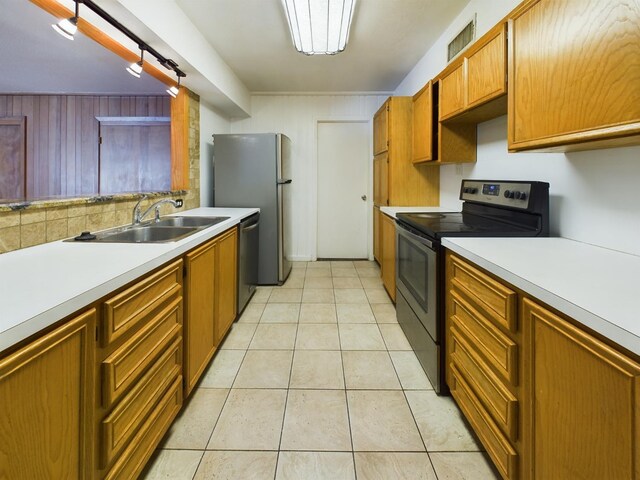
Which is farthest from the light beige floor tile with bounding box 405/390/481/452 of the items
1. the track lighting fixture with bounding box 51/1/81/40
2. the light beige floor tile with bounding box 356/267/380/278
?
the track lighting fixture with bounding box 51/1/81/40

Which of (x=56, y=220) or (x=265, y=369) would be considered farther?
(x=265, y=369)

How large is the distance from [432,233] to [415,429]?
3.19ft

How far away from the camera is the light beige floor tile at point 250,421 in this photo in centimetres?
149

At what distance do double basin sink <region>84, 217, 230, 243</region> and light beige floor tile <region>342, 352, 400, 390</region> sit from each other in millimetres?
1262

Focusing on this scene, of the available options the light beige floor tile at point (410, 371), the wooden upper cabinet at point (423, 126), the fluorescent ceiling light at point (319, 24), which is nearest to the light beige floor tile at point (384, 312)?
the light beige floor tile at point (410, 371)

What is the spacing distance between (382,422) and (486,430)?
50 centimetres

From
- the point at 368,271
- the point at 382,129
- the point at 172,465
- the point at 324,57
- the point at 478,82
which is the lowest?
the point at 172,465

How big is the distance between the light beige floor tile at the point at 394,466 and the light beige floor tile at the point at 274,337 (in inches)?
42.1

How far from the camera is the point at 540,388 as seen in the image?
970 mm

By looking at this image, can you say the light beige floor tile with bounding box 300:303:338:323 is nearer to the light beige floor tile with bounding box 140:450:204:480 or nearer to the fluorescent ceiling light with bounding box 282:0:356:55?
the light beige floor tile with bounding box 140:450:204:480

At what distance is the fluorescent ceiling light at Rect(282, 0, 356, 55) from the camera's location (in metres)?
2.34

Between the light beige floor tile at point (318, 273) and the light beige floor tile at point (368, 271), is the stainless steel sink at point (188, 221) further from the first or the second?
the light beige floor tile at point (368, 271)

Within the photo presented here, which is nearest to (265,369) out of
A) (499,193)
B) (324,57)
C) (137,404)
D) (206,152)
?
(137,404)

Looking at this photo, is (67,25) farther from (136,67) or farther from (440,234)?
(440,234)
